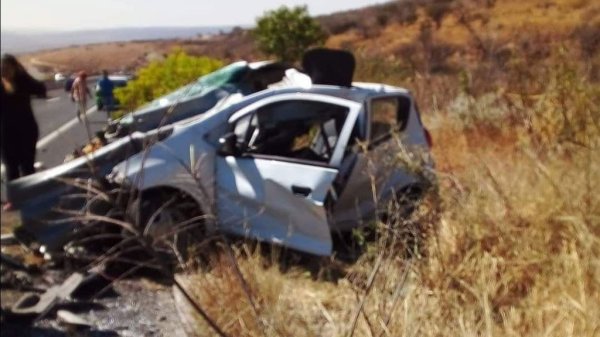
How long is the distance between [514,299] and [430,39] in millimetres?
17617

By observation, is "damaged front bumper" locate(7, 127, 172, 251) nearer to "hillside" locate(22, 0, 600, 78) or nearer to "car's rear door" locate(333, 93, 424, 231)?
"car's rear door" locate(333, 93, 424, 231)

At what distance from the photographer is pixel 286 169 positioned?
6.79m

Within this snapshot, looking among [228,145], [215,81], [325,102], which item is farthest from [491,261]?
[215,81]

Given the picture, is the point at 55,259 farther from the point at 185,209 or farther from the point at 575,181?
the point at 575,181

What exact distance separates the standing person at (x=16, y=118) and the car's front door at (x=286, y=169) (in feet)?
10.6

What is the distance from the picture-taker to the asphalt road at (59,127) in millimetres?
13219

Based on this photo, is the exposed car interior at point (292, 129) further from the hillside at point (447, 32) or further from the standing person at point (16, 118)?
the standing person at point (16, 118)

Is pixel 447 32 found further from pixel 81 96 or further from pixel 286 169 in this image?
pixel 81 96

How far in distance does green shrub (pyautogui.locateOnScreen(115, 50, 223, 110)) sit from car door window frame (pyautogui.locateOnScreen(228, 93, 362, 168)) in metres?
5.29

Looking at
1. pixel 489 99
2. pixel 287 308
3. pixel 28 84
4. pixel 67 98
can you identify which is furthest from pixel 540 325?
pixel 67 98

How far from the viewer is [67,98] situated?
3206cm

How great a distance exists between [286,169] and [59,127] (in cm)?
1420

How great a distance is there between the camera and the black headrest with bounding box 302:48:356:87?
297 inches

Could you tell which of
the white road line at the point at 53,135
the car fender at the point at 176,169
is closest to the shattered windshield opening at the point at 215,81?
the car fender at the point at 176,169
